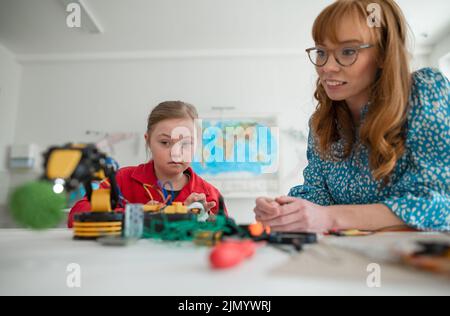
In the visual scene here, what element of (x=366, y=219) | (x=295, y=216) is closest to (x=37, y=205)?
(x=295, y=216)

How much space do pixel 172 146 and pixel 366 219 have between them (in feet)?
2.42

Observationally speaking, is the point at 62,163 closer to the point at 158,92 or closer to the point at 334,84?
the point at 334,84

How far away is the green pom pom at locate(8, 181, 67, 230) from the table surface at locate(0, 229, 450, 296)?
5 cm

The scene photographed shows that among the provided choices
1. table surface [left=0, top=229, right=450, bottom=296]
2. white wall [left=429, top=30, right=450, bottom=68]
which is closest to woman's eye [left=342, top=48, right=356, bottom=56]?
table surface [left=0, top=229, right=450, bottom=296]

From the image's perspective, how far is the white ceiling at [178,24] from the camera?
95.7 inches

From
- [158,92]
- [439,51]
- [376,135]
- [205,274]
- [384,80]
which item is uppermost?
[439,51]

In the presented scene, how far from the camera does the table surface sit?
10.7 inches

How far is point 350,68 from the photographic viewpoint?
2.56 ft

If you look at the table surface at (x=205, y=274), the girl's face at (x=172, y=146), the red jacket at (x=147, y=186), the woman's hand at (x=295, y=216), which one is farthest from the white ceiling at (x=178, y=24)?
the table surface at (x=205, y=274)

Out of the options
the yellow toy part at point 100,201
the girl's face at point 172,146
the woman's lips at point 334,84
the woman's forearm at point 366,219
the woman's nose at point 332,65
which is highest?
the woman's nose at point 332,65

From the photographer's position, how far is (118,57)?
10.4ft

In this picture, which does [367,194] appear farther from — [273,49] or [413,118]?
[273,49]

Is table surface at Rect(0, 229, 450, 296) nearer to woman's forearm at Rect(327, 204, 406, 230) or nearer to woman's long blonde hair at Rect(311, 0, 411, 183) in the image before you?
woman's forearm at Rect(327, 204, 406, 230)

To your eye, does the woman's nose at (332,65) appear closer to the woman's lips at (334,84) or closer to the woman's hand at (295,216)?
the woman's lips at (334,84)
